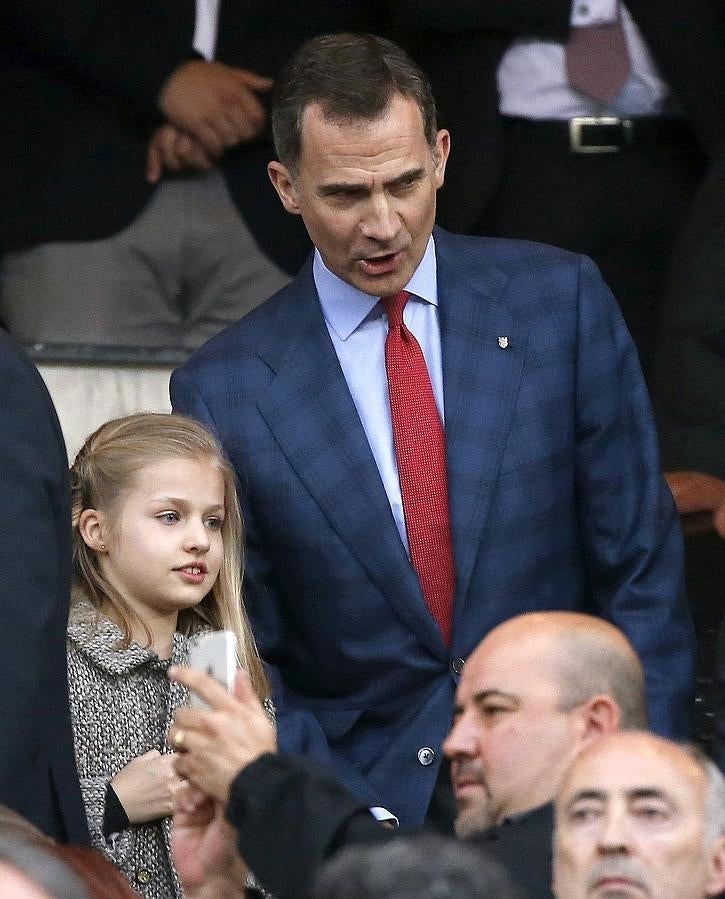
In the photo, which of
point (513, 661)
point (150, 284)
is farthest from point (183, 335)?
point (513, 661)

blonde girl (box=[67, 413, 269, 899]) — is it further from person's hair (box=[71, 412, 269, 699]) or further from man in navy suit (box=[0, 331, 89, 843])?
man in navy suit (box=[0, 331, 89, 843])

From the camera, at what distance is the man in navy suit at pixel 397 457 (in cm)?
409

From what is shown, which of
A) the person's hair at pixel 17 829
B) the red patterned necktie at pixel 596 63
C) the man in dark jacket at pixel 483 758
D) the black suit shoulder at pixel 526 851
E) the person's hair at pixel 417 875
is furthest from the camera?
the red patterned necktie at pixel 596 63

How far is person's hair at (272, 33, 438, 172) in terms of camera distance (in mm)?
4090

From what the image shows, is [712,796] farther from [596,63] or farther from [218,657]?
[596,63]

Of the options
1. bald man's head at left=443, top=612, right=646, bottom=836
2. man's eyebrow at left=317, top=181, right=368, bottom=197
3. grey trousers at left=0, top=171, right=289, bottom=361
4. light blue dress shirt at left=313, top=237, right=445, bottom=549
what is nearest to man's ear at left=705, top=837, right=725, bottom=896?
bald man's head at left=443, top=612, right=646, bottom=836

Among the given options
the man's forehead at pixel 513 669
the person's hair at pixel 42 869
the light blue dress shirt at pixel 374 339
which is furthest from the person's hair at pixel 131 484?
the person's hair at pixel 42 869

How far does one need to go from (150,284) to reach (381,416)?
5.14 feet

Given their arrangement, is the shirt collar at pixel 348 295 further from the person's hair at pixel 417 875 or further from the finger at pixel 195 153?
the person's hair at pixel 417 875

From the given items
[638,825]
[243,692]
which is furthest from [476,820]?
[638,825]

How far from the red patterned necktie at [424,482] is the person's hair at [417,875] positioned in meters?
1.70

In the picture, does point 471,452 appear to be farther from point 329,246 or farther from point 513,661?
point 513,661

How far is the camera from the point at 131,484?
409 centimetres

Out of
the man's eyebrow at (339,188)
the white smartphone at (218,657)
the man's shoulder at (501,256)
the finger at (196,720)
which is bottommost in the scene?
the finger at (196,720)
